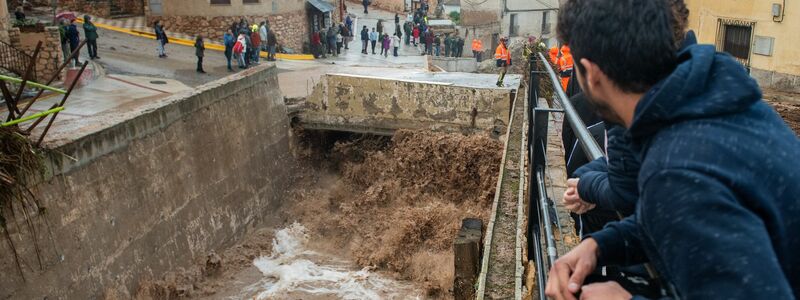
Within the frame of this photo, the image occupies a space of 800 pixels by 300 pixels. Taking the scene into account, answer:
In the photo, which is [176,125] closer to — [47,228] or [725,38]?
[47,228]

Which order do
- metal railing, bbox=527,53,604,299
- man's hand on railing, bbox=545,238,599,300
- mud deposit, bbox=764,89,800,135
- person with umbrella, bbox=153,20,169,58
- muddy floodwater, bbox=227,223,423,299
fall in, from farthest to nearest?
person with umbrella, bbox=153,20,169,58 < mud deposit, bbox=764,89,800,135 < muddy floodwater, bbox=227,223,423,299 < metal railing, bbox=527,53,604,299 < man's hand on railing, bbox=545,238,599,300

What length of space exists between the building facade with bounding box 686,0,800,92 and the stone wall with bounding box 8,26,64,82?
15320mm

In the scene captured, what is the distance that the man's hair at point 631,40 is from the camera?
4.40 ft

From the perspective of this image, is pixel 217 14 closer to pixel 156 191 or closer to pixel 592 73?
pixel 156 191

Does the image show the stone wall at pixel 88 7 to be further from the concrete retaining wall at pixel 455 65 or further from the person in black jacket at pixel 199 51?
the concrete retaining wall at pixel 455 65

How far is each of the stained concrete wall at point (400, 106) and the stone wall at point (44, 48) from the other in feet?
18.7

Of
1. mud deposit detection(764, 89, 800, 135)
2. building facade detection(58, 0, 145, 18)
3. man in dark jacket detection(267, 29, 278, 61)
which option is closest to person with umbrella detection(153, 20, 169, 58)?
man in dark jacket detection(267, 29, 278, 61)

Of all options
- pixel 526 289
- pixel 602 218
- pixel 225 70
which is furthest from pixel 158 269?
pixel 225 70

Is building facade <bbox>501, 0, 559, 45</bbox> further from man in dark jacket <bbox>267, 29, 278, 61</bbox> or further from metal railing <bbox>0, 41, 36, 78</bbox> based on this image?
metal railing <bbox>0, 41, 36, 78</bbox>

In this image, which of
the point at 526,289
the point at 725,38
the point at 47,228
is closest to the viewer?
the point at 526,289

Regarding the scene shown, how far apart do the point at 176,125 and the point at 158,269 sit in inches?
98.9

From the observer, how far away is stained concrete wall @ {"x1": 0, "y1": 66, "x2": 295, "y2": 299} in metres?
8.86

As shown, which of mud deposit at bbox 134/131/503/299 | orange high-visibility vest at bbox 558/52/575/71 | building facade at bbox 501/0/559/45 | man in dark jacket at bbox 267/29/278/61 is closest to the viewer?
mud deposit at bbox 134/131/503/299

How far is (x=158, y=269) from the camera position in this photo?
10805mm
